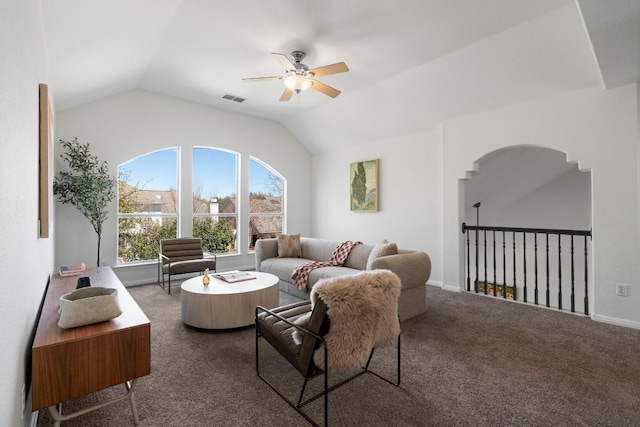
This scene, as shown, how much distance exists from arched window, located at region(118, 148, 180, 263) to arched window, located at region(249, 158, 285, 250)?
153 cm

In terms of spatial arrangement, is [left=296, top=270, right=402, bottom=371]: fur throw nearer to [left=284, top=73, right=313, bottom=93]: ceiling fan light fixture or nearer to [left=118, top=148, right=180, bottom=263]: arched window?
[left=284, top=73, right=313, bottom=93]: ceiling fan light fixture

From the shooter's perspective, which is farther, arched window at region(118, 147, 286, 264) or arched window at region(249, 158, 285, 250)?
arched window at region(249, 158, 285, 250)

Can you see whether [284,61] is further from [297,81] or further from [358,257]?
[358,257]

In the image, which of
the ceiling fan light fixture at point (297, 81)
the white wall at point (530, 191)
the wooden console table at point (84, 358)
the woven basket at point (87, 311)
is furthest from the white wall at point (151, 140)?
the white wall at point (530, 191)

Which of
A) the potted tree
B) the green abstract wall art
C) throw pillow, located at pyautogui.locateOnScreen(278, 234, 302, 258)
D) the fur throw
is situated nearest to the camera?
the fur throw

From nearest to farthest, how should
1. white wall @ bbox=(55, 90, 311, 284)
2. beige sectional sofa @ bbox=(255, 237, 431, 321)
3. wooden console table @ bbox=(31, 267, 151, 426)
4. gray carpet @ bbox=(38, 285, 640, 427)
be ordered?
wooden console table @ bbox=(31, 267, 151, 426)
gray carpet @ bbox=(38, 285, 640, 427)
beige sectional sofa @ bbox=(255, 237, 431, 321)
white wall @ bbox=(55, 90, 311, 284)

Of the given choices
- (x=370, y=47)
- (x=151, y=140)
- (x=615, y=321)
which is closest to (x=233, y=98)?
(x=151, y=140)

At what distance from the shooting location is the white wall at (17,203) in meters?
1.15

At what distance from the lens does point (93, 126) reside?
4844 mm

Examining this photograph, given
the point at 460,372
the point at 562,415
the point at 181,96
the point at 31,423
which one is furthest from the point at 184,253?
the point at 562,415

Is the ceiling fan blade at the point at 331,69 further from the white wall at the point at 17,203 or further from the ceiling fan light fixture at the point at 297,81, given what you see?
the white wall at the point at 17,203

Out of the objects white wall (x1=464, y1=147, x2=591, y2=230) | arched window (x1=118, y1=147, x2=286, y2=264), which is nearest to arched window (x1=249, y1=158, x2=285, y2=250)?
arched window (x1=118, y1=147, x2=286, y2=264)

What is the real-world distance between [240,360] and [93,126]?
14.4 feet

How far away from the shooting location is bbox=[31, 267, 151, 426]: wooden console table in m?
1.46
